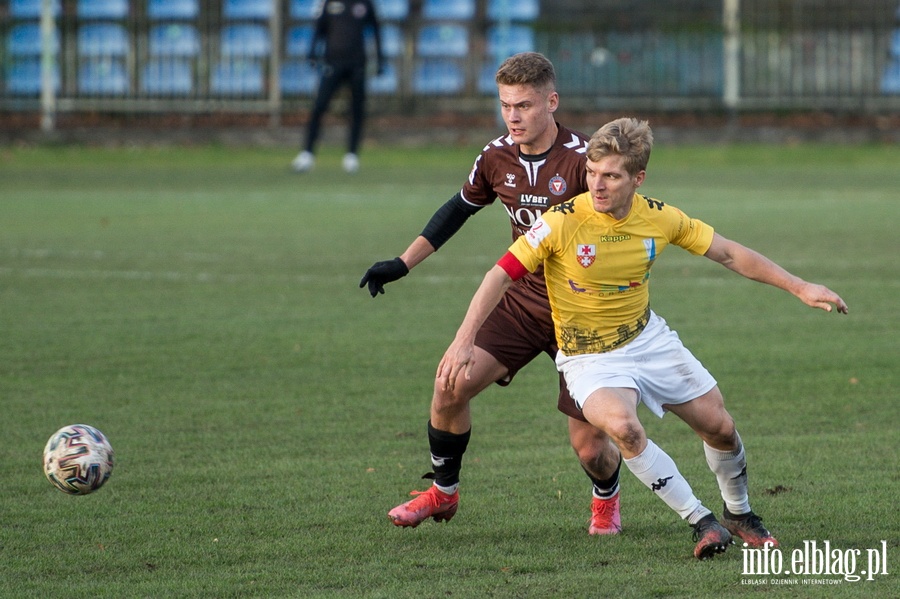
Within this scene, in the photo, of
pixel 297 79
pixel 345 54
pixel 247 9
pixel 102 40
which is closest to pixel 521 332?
pixel 345 54

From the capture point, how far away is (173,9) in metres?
25.7

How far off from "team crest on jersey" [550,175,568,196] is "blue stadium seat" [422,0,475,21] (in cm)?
2038

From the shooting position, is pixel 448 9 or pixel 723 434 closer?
pixel 723 434

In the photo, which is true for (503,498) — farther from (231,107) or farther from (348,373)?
(231,107)

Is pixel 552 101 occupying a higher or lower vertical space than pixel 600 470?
higher

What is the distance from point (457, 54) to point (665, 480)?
21037 mm

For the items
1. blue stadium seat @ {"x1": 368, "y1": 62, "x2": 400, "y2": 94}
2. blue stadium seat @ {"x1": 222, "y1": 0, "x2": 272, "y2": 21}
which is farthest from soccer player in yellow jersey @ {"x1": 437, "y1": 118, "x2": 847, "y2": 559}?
blue stadium seat @ {"x1": 222, "y1": 0, "x2": 272, "y2": 21}

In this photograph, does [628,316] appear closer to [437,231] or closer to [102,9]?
[437,231]

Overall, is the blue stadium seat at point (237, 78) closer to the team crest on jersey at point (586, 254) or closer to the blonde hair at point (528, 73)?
the blonde hair at point (528, 73)

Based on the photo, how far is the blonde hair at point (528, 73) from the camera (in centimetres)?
522

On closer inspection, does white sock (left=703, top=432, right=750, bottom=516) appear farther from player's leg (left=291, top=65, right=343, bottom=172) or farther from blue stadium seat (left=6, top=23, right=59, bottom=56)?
blue stadium seat (left=6, top=23, right=59, bottom=56)

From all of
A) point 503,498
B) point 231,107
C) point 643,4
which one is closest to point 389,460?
point 503,498

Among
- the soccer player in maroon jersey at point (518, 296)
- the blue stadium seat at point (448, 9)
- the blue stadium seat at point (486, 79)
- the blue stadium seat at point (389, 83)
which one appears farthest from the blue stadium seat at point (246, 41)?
the soccer player in maroon jersey at point (518, 296)

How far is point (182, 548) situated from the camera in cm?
483
